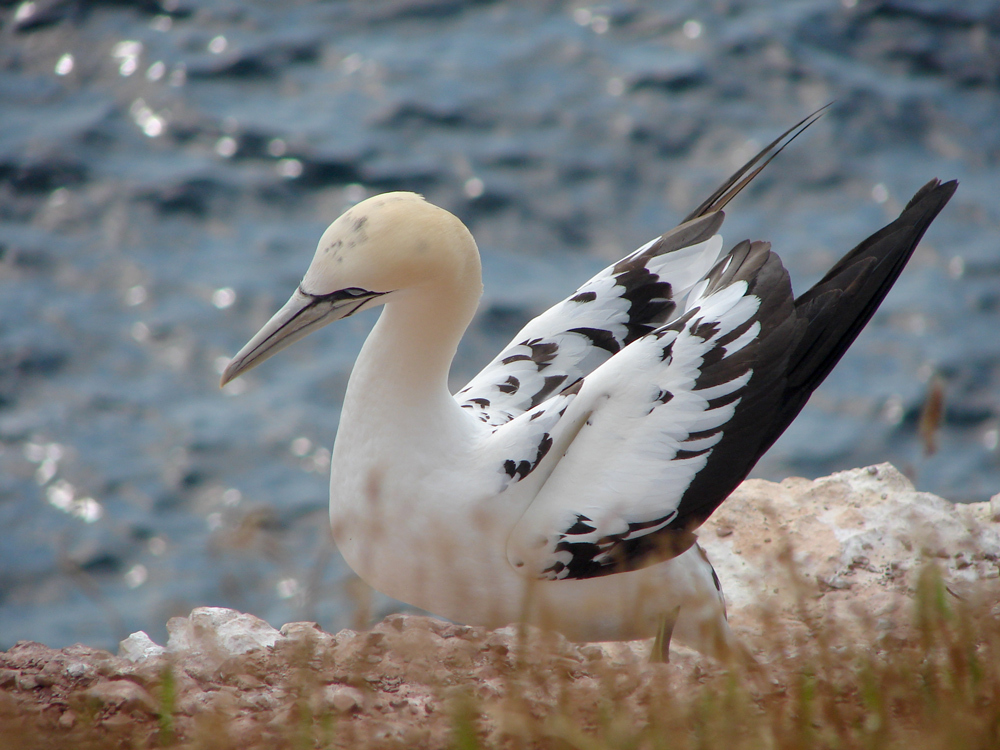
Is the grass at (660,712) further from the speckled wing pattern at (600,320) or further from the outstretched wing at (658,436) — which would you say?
the speckled wing pattern at (600,320)

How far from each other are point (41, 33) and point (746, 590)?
9.14 meters

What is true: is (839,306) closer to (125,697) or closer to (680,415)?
(680,415)

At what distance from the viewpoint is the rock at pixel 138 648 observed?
3721 mm

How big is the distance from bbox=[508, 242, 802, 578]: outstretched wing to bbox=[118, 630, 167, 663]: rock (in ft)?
4.21

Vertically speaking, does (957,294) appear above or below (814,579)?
below

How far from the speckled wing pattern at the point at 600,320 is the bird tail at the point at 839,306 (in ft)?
2.38

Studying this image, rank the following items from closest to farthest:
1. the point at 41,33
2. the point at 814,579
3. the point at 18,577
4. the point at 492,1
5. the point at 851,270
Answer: the point at 851,270 < the point at 814,579 < the point at 18,577 < the point at 41,33 < the point at 492,1

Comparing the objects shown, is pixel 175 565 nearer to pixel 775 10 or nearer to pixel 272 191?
pixel 272 191

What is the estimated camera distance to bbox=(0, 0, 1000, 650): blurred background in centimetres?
785

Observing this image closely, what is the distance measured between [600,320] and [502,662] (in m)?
1.93

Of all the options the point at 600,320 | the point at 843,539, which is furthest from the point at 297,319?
the point at 843,539

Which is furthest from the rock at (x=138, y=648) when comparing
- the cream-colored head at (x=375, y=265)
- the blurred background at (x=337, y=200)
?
the blurred background at (x=337, y=200)

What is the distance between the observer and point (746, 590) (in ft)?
14.7

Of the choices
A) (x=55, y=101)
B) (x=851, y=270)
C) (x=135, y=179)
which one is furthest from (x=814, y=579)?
(x=55, y=101)
